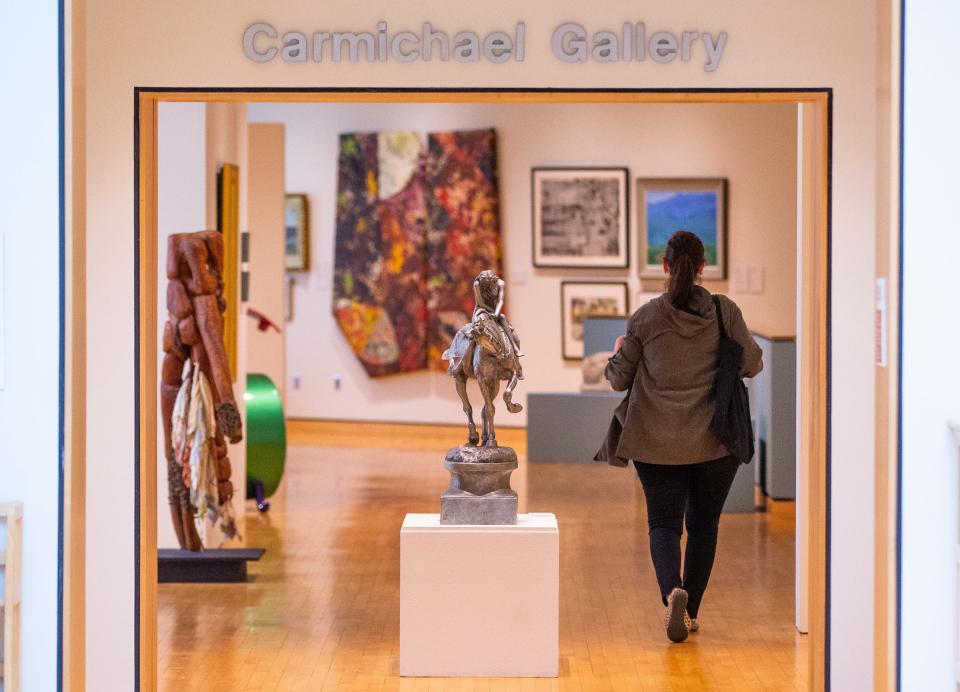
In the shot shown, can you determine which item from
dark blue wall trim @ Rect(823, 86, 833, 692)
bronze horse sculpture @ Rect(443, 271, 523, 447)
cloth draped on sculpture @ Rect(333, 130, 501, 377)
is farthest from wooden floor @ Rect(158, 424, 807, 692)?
cloth draped on sculpture @ Rect(333, 130, 501, 377)

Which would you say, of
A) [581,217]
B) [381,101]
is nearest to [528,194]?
[581,217]

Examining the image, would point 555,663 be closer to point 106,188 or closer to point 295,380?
point 106,188

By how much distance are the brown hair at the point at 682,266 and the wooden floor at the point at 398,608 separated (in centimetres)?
144

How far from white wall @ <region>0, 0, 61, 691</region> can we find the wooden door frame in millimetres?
1007

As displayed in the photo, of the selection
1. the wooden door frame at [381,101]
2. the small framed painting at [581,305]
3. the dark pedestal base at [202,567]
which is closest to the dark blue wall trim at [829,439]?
the wooden door frame at [381,101]

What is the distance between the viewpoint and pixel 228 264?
9047mm

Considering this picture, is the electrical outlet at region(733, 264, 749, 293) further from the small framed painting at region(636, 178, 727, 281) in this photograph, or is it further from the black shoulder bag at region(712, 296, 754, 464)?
the black shoulder bag at region(712, 296, 754, 464)

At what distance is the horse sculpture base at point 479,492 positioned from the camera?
5.66 metres

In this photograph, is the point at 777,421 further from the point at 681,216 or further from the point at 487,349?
the point at 487,349

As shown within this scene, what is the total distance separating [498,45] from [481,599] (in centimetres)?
205

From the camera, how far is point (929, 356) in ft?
12.4

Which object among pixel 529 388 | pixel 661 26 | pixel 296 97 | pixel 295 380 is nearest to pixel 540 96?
pixel 661 26

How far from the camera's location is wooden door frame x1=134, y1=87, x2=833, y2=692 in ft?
16.1

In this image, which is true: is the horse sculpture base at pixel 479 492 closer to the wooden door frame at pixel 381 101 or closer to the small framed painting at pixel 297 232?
the wooden door frame at pixel 381 101
